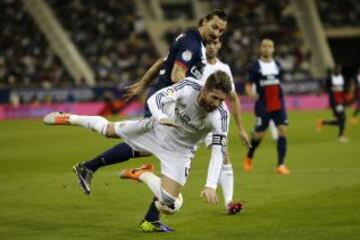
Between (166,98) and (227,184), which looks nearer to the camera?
(166,98)

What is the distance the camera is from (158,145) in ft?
32.0

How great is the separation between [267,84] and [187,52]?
6.74m

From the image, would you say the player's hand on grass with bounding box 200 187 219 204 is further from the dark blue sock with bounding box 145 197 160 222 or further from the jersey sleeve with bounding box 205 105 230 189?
the dark blue sock with bounding box 145 197 160 222

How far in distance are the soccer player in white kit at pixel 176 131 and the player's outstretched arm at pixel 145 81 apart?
2.33 ft

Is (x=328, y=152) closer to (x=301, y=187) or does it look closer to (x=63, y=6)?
(x=301, y=187)

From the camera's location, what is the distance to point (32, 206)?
12.6m

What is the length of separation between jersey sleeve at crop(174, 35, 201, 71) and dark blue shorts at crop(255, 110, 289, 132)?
20.7ft

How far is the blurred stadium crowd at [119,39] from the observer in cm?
4519

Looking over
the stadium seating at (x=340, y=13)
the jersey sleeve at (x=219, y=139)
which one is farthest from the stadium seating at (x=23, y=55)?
the jersey sleeve at (x=219, y=139)

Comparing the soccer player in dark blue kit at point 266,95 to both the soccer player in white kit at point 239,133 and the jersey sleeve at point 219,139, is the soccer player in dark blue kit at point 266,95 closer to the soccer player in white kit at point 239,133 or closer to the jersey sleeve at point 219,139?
the soccer player in white kit at point 239,133

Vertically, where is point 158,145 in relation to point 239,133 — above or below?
above

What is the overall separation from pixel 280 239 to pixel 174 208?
1.25 metres

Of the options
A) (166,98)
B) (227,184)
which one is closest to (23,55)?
(227,184)

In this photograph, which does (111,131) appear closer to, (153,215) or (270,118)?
(153,215)
